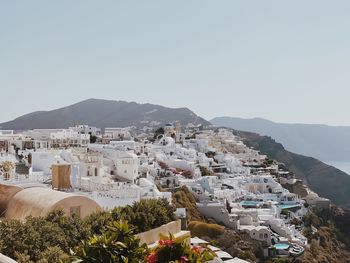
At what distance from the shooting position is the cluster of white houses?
16984mm

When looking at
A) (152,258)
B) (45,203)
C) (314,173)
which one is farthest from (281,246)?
(314,173)

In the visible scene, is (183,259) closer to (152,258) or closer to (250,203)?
(152,258)

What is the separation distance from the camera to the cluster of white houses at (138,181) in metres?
17.0

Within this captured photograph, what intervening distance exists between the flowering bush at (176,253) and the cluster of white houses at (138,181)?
880cm

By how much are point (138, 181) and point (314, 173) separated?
3080 inches

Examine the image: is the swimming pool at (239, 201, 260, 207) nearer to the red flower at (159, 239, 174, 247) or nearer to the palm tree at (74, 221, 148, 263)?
the palm tree at (74, 221, 148, 263)

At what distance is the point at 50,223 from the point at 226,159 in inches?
1920

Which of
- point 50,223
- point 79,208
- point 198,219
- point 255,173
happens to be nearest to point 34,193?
point 79,208

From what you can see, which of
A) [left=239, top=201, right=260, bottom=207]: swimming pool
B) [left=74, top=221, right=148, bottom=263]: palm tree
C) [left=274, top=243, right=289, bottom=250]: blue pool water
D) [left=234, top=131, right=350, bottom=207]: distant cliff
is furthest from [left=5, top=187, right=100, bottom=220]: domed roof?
[left=234, top=131, right=350, bottom=207]: distant cliff

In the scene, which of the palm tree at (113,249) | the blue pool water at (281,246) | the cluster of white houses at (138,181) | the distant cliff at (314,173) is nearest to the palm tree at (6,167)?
the cluster of white houses at (138,181)

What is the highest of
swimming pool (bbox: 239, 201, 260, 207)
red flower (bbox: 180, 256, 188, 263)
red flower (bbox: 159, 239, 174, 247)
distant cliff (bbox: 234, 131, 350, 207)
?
red flower (bbox: 159, 239, 174, 247)

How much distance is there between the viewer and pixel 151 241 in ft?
36.1

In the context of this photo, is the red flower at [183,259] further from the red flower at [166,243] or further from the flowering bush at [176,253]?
the red flower at [166,243]

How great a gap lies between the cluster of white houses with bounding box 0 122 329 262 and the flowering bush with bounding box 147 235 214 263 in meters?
8.80
